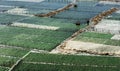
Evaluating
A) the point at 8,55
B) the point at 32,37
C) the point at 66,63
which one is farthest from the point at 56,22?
the point at 66,63

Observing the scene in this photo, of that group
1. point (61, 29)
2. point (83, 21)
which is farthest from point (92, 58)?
point (83, 21)

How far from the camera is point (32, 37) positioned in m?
22.3

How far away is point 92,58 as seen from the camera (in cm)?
1825

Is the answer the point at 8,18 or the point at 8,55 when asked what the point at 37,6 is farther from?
the point at 8,55

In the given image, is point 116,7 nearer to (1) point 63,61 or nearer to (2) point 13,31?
(2) point 13,31

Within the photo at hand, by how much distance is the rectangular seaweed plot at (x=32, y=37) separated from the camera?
67.6 ft

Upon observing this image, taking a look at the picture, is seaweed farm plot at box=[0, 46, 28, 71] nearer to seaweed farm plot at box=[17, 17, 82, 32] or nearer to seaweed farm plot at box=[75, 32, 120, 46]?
seaweed farm plot at box=[75, 32, 120, 46]

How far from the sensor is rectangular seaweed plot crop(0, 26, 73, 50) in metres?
20.6

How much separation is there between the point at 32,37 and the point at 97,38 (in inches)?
176

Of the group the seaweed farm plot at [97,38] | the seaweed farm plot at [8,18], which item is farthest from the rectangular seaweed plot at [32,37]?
the seaweed farm plot at [8,18]

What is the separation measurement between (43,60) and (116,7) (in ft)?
58.4

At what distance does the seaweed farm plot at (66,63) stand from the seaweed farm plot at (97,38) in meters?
3.18

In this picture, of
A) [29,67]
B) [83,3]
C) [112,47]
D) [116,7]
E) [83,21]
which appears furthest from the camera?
[83,3]

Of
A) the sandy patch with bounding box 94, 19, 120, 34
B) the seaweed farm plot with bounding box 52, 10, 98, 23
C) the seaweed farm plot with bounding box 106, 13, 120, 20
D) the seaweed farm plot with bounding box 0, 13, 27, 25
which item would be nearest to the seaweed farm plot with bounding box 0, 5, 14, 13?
the seaweed farm plot with bounding box 0, 13, 27, 25
